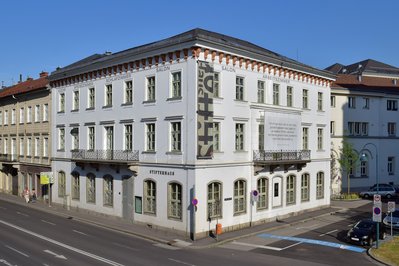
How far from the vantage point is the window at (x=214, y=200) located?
96.1 feet

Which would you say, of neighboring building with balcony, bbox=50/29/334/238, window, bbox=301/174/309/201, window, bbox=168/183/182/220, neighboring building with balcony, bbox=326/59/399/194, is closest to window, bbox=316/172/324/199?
neighboring building with balcony, bbox=50/29/334/238

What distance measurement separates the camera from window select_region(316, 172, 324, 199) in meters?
40.7

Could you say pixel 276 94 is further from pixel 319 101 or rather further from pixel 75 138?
pixel 75 138

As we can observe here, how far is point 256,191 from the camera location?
31.5 m

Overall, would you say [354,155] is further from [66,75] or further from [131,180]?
[66,75]

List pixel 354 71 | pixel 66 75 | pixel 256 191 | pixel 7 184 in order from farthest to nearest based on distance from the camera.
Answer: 1. pixel 354 71
2. pixel 7 184
3. pixel 66 75
4. pixel 256 191

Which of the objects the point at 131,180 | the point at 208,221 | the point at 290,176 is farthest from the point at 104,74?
the point at 290,176

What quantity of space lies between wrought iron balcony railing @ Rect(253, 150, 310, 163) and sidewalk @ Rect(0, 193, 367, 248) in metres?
4.88

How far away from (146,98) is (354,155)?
29403mm

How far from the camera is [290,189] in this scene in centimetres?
3712

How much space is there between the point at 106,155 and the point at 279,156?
14.0 m

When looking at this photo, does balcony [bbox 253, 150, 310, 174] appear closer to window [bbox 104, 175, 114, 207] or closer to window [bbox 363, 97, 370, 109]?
window [bbox 104, 175, 114, 207]

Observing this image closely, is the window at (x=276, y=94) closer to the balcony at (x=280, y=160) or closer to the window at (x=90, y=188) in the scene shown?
the balcony at (x=280, y=160)

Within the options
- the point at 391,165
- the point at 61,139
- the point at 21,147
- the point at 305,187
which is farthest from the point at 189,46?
the point at 391,165
